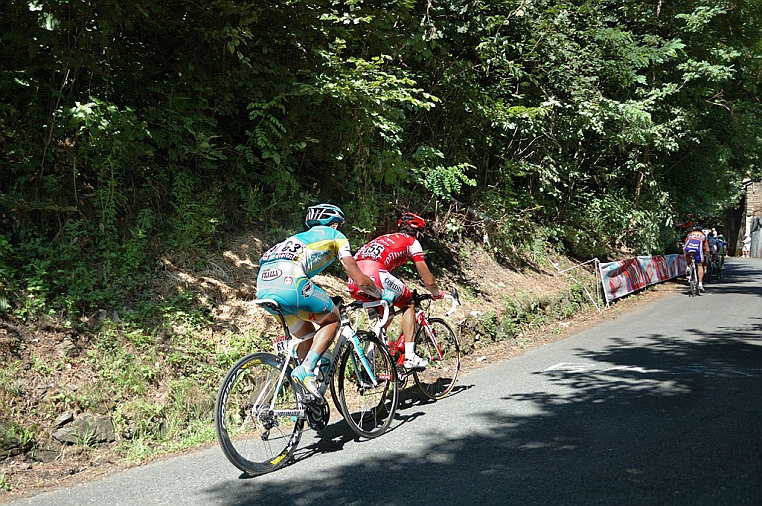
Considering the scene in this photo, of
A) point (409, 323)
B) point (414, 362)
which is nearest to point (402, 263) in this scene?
point (409, 323)

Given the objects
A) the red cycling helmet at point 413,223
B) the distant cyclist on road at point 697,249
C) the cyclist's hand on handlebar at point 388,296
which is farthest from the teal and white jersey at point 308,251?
the distant cyclist on road at point 697,249

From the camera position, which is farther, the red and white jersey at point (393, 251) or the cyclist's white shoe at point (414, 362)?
the red and white jersey at point (393, 251)

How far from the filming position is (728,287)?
2106cm

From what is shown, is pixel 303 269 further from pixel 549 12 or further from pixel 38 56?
pixel 549 12

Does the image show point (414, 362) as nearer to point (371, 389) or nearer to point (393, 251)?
point (371, 389)

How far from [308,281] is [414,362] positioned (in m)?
2.13

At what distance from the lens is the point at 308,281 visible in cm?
558

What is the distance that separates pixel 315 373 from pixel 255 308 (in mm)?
3003

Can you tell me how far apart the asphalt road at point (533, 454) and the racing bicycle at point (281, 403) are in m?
0.17

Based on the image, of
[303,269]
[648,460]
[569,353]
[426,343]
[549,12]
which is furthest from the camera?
[549,12]

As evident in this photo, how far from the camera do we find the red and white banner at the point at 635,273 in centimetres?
1645

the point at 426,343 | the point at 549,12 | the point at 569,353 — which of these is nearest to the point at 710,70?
the point at 549,12

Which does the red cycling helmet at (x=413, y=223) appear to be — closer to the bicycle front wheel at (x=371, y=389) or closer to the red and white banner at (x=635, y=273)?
the bicycle front wheel at (x=371, y=389)

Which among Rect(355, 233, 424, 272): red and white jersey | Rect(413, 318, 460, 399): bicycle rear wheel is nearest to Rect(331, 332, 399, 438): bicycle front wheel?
Rect(413, 318, 460, 399): bicycle rear wheel
